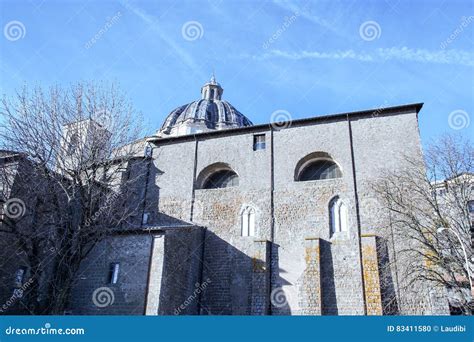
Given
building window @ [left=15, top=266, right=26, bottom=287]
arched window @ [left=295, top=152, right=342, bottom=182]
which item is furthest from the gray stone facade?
building window @ [left=15, top=266, right=26, bottom=287]

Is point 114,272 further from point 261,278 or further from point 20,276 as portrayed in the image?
point 261,278

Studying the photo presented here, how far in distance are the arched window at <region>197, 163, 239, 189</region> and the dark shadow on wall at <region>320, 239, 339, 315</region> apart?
6054 mm

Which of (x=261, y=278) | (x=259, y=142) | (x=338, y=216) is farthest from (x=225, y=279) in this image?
(x=259, y=142)

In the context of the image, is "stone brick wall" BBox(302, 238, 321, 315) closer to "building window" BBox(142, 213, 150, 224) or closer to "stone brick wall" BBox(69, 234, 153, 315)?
"stone brick wall" BBox(69, 234, 153, 315)

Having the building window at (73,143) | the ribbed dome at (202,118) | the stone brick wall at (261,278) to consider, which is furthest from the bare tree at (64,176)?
the ribbed dome at (202,118)

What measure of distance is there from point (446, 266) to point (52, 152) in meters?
14.1

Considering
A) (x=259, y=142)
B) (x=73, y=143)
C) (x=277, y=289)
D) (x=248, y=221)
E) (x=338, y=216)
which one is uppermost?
(x=259, y=142)

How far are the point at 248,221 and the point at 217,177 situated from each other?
3.56 meters

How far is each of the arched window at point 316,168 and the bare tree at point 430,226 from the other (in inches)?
112

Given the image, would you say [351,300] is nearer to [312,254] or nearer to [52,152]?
[312,254]

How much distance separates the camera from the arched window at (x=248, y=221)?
19.3 meters

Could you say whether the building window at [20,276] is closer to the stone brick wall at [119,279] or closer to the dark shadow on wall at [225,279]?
the stone brick wall at [119,279]

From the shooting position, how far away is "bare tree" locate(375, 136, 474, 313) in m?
14.4

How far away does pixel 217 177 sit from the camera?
2189 cm
